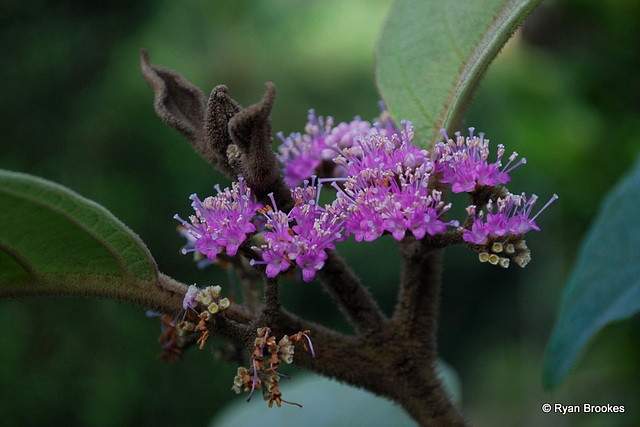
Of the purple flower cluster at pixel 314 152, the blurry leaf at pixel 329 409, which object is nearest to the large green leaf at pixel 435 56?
the purple flower cluster at pixel 314 152

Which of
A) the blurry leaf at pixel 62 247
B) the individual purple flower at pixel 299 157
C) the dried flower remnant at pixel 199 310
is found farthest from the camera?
the individual purple flower at pixel 299 157

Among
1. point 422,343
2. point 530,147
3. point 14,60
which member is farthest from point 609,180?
point 14,60

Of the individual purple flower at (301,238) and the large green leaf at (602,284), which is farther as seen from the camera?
the large green leaf at (602,284)

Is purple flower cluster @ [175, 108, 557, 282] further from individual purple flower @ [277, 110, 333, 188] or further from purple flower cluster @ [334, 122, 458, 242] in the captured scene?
individual purple flower @ [277, 110, 333, 188]

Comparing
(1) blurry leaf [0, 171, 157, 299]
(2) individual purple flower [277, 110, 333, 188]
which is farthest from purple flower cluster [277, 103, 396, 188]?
(1) blurry leaf [0, 171, 157, 299]

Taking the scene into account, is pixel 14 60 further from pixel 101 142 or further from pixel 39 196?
pixel 39 196

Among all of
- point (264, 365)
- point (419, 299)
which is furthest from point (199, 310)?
point (419, 299)

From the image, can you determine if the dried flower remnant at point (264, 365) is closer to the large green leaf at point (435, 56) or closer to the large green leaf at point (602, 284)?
the large green leaf at point (435, 56)
